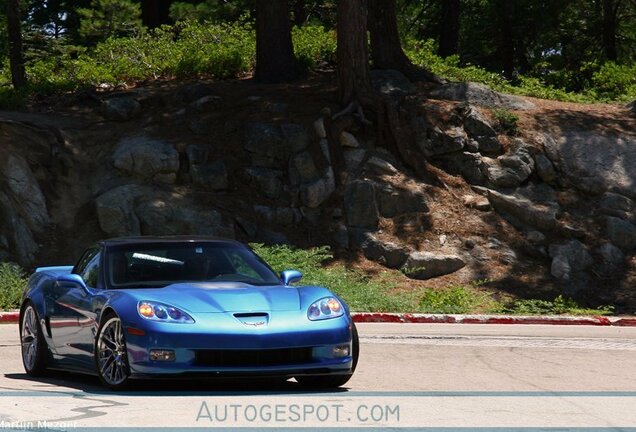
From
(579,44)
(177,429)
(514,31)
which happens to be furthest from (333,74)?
(177,429)

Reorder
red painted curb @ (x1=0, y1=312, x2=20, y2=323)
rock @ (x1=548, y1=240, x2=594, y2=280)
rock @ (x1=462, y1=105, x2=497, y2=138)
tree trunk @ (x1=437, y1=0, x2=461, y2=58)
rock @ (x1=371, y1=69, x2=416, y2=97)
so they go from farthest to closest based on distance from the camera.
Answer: tree trunk @ (x1=437, y1=0, x2=461, y2=58) → rock @ (x1=371, y1=69, x2=416, y2=97) → rock @ (x1=462, y1=105, x2=497, y2=138) → rock @ (x1=548, y1=240, x2=594, y2=280) → red painted curb @ (x1=0, y1=312, x2=20, y2=323)

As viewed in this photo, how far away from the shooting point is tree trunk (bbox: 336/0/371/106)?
87.9 feet

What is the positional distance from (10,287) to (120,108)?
8555 millimetres

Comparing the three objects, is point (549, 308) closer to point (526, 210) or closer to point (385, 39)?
point (526, 210)

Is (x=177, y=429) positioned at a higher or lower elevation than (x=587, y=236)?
higher

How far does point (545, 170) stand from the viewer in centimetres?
2698

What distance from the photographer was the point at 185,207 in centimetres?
2459

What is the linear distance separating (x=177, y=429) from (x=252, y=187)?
1838 cm

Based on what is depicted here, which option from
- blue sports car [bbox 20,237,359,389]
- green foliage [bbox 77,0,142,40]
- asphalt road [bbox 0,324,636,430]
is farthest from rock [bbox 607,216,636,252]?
green foliage [bbox 77,0,142,40]

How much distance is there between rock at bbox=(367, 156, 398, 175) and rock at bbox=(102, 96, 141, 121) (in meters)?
5.50

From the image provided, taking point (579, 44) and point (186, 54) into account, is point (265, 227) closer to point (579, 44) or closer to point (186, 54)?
point (186, 54)

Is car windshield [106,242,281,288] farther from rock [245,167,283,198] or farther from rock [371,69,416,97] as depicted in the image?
rock [371,69,416,97]

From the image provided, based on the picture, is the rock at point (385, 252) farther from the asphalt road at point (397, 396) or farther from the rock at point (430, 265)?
the asphalt road at point (397, 396)

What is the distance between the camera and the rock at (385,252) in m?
24.4
